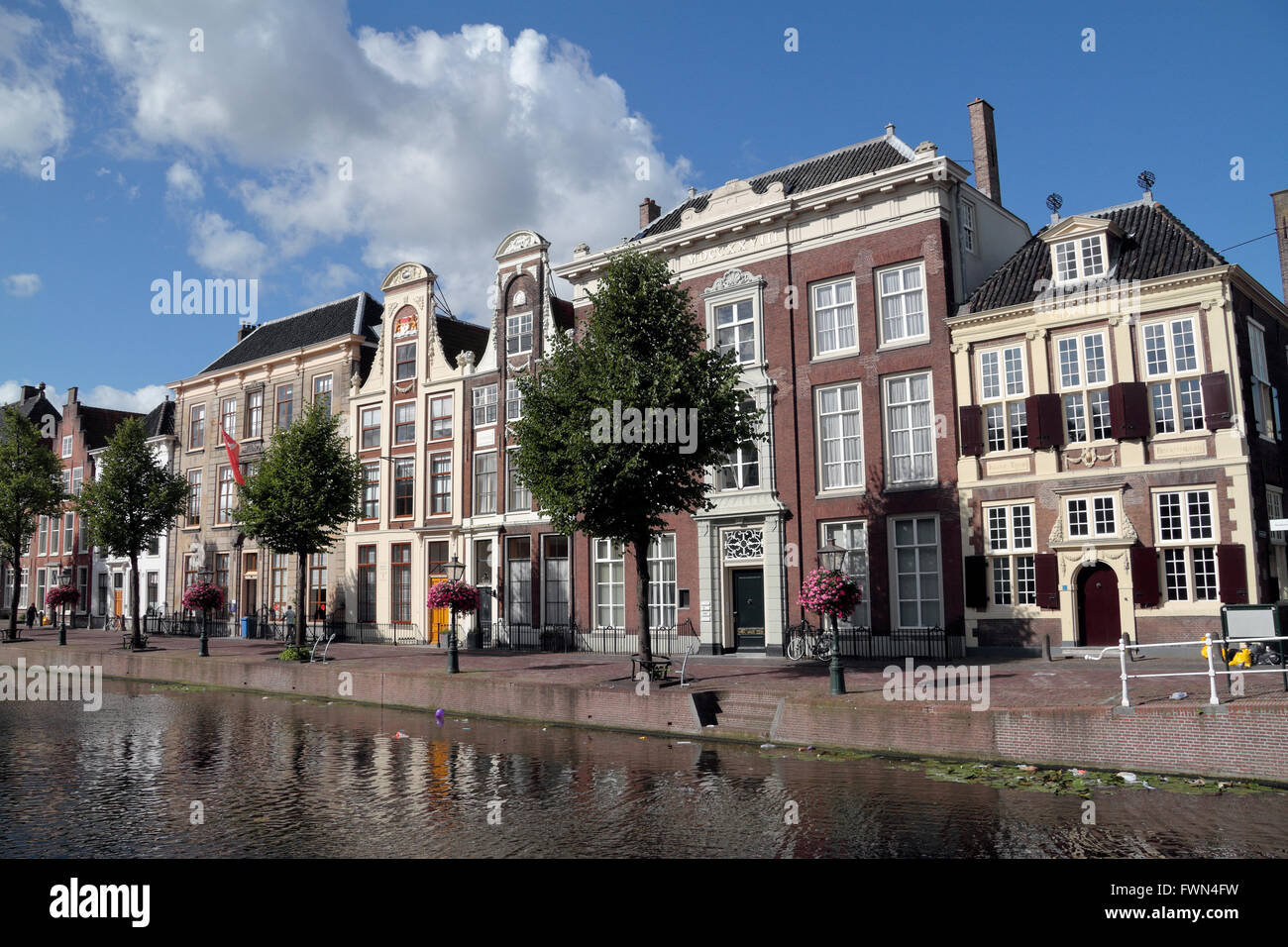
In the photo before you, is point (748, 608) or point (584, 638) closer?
point (748, 608)

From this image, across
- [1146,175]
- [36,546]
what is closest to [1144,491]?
[1146,175]

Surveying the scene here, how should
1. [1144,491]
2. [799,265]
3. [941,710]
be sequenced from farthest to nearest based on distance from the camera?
[799,265] < [1144,491] < [941,710]

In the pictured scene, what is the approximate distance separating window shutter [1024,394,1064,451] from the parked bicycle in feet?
24.0

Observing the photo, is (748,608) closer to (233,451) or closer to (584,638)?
(584,638)

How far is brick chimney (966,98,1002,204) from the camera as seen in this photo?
1110 inches

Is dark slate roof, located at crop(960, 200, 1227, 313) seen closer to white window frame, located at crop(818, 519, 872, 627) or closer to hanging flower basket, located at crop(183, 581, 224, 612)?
white window frame, located at crop(818, 519, 872, 627)

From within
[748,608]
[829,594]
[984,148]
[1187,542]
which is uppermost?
[984,148]

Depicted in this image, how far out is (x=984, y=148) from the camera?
2842 cm

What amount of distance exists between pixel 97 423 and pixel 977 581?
5513 cm

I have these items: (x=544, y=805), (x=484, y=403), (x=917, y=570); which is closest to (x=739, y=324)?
(x=917, y=570)

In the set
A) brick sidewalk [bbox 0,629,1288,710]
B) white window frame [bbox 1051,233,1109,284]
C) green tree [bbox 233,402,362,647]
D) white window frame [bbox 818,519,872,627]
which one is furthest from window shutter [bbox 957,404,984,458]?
green tree [bbox 233,402,362,647]

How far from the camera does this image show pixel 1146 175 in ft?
81.6
